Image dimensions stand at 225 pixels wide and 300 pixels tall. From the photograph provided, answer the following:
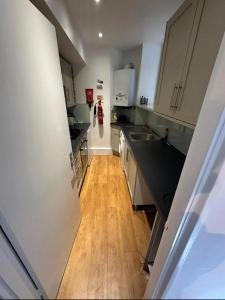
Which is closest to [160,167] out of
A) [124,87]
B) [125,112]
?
[124,87]

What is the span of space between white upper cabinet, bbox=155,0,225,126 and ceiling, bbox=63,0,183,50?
1.74 ft

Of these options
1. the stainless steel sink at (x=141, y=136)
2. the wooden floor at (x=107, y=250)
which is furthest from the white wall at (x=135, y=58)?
the wooden floor at (x=107, y=250)

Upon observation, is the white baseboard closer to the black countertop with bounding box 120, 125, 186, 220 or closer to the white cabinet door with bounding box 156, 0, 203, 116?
the black countertop with bounding box 120, 125, 186, 220

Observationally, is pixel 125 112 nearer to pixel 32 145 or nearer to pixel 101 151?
pixel 101 151

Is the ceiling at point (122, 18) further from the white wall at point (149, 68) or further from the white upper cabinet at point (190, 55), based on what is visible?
the white upper cabinet at point (190, 55)

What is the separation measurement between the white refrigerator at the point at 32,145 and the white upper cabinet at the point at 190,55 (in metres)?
0.98

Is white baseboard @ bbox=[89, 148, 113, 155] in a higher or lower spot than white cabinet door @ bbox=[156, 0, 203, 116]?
lower

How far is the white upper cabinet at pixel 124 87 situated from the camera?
2.92 meters

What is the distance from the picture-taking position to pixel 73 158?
4.78 feet

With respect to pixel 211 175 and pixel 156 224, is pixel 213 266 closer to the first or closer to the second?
pixel 156 224

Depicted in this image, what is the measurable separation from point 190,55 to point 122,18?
136cm

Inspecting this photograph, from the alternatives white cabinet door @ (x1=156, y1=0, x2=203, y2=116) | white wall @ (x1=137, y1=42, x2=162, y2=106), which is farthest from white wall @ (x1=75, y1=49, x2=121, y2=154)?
white cabinet door @ (x1=156, y1=0, x2=203, y2=116)

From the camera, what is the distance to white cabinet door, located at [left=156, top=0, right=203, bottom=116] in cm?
99

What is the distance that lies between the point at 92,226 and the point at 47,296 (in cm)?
77
